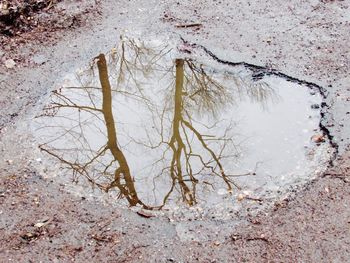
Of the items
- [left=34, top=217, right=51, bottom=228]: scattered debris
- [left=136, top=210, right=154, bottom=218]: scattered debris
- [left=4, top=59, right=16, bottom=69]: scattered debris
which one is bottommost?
[left=34, top=217, right=51, bottom=228]: scattered debris

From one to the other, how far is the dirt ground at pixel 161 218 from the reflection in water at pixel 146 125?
27 cm

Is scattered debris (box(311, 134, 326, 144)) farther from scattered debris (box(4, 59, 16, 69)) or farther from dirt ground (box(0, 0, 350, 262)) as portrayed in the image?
scattered debris (box(4, 59, 16, 69))

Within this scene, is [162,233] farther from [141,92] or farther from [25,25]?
[25,25]

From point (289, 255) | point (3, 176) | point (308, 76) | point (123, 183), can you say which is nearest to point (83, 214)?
point (123, 183)

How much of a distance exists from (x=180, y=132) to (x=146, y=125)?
1.20ft

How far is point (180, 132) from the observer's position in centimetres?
470

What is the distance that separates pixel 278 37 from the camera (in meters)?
5.66

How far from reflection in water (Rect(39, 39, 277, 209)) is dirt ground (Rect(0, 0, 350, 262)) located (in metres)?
0.27

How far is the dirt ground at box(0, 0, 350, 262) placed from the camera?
11.7ft

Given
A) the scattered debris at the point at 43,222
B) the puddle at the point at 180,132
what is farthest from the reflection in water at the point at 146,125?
the scattered debris at the point at 43,222

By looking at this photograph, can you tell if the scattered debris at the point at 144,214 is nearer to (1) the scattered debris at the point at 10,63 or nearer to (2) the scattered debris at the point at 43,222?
(2) the scattered debris at the point at 43,222

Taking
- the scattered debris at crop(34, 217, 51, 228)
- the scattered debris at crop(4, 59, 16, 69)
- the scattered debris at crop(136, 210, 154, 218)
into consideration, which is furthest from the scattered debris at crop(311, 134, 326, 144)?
the scattered debris at crop(4, 59, 16, 69)

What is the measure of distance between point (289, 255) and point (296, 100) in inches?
77.5

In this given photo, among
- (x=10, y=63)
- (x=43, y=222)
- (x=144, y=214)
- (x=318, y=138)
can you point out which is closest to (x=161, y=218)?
(x=144, y=214)
